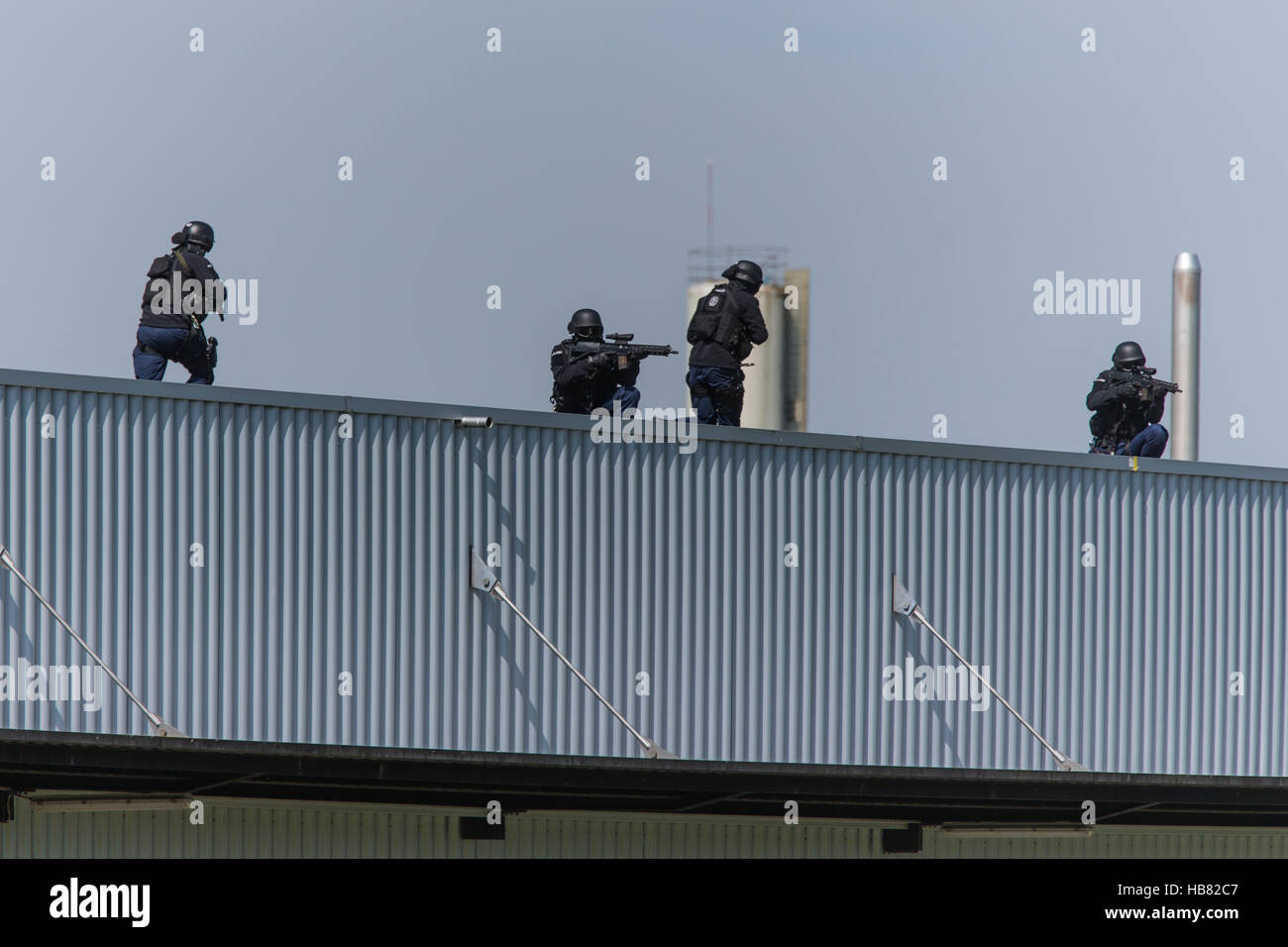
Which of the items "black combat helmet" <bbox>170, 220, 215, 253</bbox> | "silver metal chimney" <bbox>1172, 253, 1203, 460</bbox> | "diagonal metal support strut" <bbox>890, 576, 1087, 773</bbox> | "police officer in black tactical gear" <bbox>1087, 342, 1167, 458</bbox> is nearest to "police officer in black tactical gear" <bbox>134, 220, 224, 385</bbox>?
"black combat helmet" <bbox>170, 220, 215, 253</bbox>

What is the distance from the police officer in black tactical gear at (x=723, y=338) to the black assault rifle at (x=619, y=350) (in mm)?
459

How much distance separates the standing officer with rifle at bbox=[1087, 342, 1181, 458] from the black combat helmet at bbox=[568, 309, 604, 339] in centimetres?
600

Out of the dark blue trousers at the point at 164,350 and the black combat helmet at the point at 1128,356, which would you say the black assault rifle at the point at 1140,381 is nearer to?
the black combat helmet at the point at 1128,356

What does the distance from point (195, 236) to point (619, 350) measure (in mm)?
4080

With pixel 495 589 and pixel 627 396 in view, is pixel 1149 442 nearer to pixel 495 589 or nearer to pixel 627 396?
pixel 627 396

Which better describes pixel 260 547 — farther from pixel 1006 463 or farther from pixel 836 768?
pixel 1006 463

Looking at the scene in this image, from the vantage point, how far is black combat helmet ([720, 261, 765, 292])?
60.6 feet

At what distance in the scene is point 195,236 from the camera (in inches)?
656

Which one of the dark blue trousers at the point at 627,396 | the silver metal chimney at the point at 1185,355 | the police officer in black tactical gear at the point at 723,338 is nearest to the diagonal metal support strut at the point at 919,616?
the police officer in black tactical gear at the point at 723,338

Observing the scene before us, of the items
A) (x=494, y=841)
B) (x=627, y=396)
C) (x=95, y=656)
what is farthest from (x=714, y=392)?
(x=95, y=656)

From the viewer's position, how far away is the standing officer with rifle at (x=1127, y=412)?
2075 cm
